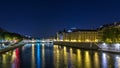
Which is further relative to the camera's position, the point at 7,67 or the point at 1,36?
the point at 1,36

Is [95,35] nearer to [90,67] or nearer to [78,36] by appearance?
[78,36]

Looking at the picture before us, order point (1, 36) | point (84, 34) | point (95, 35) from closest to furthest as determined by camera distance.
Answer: point (1, 36) → point (95, 35) → point (84, 34)

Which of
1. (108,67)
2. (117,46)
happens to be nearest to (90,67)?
(108,67)

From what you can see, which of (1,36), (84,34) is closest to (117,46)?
(1,36)

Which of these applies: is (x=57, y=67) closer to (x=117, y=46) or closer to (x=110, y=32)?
(x=117, y=46)

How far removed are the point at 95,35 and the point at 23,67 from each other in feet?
496

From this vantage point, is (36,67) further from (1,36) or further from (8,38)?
(8,38)

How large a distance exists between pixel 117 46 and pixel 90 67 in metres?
31.5

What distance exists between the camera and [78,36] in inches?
7805

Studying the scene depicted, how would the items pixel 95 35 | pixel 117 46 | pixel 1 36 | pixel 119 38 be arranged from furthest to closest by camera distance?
pixel 95 35 → pixel 1 36 → pixel 119 38 → pixel 117 46

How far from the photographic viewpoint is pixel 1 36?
416 feet

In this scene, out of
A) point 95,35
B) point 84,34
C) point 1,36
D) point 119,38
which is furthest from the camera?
point 84,34

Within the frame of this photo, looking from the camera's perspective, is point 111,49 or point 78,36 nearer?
point 111,49

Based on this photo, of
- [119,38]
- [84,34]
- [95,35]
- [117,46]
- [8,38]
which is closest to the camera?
[117,46]
